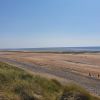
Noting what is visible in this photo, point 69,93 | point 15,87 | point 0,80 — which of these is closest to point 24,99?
point 15,87

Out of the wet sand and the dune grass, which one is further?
the wet sand

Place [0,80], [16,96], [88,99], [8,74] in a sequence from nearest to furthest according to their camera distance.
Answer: [16,96] → [88,99] → [0,80] → [8,74]

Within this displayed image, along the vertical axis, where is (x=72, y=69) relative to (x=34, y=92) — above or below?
below

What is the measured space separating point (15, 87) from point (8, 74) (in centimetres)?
287

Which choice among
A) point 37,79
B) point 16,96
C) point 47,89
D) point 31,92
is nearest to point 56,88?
point 47,89

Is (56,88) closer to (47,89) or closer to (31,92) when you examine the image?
(47,89)

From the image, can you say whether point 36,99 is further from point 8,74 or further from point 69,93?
point 8,74

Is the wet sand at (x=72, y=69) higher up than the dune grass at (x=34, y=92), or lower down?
lower down

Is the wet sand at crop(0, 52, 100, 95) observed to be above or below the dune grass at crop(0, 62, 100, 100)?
below

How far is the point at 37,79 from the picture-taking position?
1474cm

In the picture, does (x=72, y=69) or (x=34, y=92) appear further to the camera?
(x=72, y=69)

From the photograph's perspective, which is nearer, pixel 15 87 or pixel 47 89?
pixel 15 87

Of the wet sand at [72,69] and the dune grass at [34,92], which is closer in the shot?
the dune grass at [34,92]

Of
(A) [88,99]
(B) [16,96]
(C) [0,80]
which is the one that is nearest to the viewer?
(B) [16,96]
